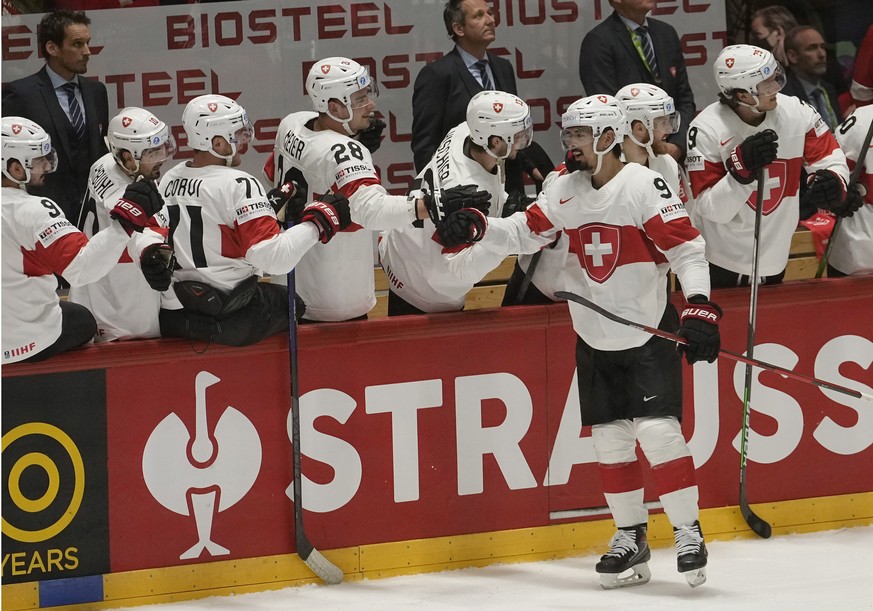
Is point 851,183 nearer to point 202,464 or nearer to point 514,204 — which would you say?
point 514,204

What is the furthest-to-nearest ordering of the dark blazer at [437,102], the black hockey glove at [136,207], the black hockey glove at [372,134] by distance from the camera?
1. the dark blazer at [437,102]
2. the black hockey glove at [372,134]
3. the black hockey glove at [136,207]

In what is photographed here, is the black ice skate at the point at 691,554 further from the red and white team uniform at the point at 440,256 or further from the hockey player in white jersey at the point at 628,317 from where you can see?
the red and white team uniform at the point at 440,256

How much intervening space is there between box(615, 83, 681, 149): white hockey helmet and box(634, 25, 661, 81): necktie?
1177 millimetres

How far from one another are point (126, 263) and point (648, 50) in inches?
111

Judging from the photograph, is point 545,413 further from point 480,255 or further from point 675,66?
point 675,66

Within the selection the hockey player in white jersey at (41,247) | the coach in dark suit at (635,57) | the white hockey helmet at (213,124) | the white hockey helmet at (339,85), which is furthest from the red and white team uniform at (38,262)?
the coach in dark suit at (635,57)

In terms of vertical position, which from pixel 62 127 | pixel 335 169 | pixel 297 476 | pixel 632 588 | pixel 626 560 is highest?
pixel 62 127

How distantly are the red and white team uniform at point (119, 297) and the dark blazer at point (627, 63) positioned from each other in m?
2.42

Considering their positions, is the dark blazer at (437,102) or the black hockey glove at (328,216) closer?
the black hockey glove at (328,216)

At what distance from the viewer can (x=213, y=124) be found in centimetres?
537

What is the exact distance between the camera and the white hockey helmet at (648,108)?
5637 millimetres

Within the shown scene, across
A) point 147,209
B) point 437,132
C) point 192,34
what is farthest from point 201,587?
point 192,34

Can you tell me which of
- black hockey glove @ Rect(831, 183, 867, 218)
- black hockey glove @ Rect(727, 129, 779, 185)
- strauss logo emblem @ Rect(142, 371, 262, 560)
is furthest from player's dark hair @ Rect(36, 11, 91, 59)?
black hockey glove @ Rect(831, 183, 867, 218)

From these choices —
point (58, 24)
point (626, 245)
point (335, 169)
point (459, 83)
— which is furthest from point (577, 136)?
point (58, 24)
